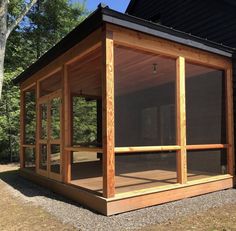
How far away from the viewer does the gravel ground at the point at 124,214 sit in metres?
4.64

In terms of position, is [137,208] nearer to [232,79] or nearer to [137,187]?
[137,187]

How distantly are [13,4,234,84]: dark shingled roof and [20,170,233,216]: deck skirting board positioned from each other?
9.22 feet

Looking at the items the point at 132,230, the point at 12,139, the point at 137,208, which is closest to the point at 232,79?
the point at 137,208

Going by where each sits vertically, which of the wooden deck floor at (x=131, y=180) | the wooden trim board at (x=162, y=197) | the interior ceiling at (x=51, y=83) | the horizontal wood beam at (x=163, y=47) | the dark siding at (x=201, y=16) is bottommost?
the wooden trim board at (x=162, y=197)

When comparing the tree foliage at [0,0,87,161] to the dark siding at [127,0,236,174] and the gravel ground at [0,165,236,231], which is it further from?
the gravel ground at [0,165,236,231]

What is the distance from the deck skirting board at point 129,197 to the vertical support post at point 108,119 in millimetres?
198

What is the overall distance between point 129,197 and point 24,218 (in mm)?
1732

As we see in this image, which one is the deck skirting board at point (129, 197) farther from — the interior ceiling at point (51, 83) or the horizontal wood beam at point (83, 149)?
the interior ceiling at point (51, 83)

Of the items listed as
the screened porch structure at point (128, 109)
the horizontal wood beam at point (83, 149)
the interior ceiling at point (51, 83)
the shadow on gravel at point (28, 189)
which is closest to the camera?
the screened porch structure at point (128, 109)

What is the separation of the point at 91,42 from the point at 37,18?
45.8 ft

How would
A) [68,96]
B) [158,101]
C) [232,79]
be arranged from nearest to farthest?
[68,96] < [232,79] < [158,101]

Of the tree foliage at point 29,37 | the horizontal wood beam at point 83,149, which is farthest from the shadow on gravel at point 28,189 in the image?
the tree foliage at point 29,37

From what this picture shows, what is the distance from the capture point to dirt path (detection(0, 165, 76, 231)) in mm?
4629

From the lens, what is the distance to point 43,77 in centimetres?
820
